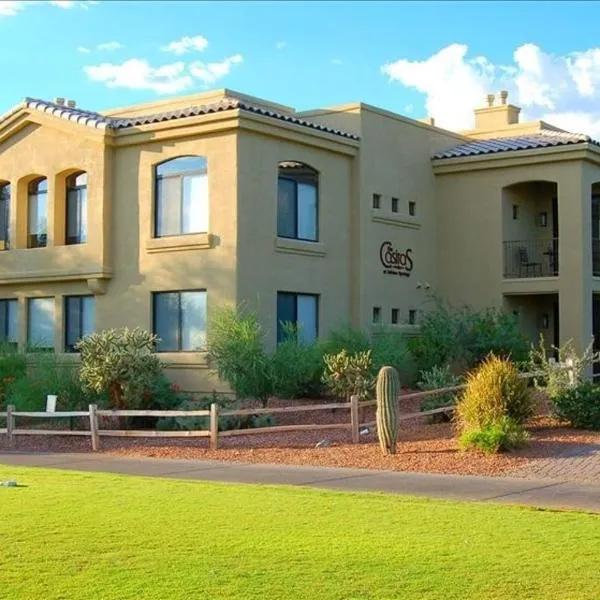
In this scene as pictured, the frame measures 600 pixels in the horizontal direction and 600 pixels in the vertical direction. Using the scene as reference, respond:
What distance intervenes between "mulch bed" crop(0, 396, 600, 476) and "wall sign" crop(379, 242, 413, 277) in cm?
637

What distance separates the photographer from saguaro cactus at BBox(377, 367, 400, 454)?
1825 cm

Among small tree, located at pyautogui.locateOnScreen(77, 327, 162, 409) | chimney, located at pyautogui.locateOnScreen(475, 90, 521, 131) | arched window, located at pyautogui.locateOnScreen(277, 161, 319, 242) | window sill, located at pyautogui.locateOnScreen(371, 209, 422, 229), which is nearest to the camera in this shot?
small tree, located at pyautogui.locateOnScreen(77, 327, 162, 409)

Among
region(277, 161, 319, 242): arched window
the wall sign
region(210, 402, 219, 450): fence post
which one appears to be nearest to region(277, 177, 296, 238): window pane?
region(277, 161, 319, 242): arched window

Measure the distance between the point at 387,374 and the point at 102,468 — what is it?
496 centimetres

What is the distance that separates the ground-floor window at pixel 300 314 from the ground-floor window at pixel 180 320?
1898mm

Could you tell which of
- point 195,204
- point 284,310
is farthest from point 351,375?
point 195,204

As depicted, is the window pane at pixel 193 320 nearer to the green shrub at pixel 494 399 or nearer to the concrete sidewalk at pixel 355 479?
the concrete sidewalk at pixel 355 479

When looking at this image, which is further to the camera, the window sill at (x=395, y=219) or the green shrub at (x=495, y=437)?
the window sill at (x=395, y=219)

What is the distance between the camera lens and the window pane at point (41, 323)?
1116 inches

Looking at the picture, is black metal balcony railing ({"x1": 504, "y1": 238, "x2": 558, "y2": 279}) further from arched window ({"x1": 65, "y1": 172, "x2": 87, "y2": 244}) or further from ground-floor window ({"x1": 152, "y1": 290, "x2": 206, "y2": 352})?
arched window ({"x1": 65, "y1": 172, "x2": 87, "y2": 244})

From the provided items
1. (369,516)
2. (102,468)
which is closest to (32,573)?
(369,516)

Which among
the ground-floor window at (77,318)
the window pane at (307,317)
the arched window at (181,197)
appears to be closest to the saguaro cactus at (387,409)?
the window pane at (307,317)

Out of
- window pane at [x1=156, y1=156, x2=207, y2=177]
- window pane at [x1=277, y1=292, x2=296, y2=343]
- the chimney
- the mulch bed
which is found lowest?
the mulch bed

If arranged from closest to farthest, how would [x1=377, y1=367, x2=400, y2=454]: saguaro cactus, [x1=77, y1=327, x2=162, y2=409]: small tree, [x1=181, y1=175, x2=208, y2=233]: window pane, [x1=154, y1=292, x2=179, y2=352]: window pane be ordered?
[x1=377, y1=367, x2=400, y2=454]: saguaro cactus → [x1=77, y1=327, x2=162, y2=409]: small tree → [x1=181, y1=175, x2=208, y2=233]: window pane → [x1=154, y1=292, x2=179, y2=352]: window pane
